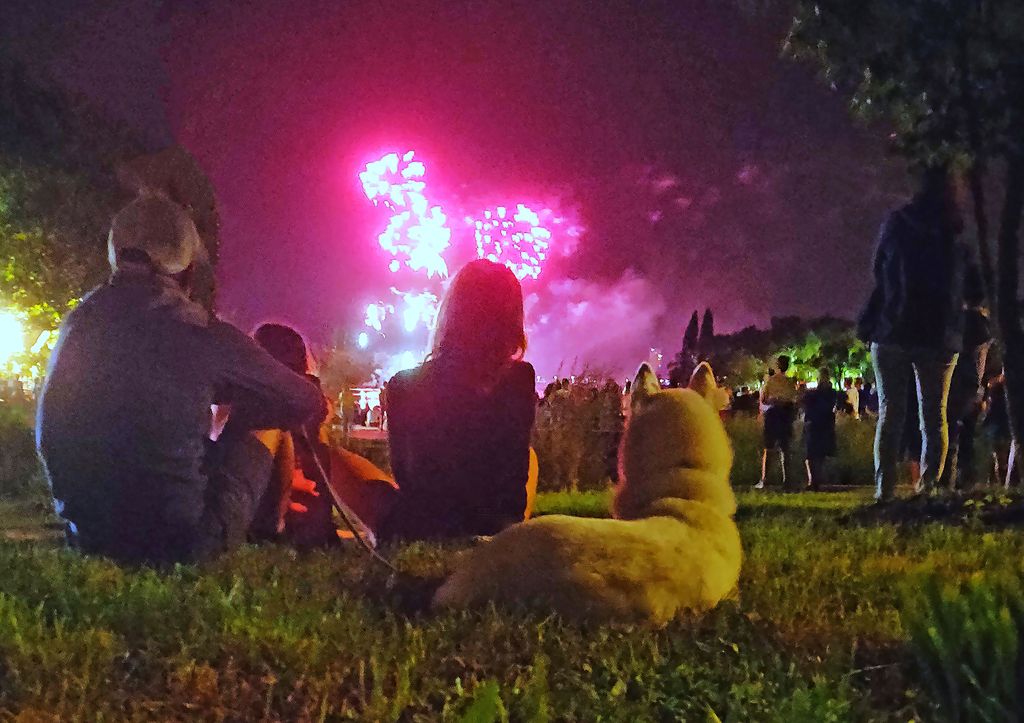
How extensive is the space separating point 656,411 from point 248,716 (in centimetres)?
197

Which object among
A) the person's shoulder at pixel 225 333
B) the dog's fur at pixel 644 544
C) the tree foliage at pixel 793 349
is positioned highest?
the tree foliage at pixel 793 349

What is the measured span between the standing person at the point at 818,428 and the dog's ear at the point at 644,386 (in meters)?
7.74

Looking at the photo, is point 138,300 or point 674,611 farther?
point 138,300

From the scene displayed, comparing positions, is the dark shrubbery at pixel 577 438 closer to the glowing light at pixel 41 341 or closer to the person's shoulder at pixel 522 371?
the person's shoulder at pixel 522 371

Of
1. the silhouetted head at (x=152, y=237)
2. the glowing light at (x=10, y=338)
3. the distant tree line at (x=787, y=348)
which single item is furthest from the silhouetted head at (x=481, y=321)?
the distant tree line at (x=787, y=348)

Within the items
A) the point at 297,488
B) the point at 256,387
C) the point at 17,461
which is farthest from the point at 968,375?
the point at 17,461

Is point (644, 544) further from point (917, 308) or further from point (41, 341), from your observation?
point (41, 341)

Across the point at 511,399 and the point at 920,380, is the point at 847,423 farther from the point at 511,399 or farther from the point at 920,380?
the point at 511,399

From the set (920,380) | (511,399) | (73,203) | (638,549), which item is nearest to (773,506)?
(920,380)

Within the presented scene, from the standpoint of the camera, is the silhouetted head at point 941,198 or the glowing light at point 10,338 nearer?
the silhouetted head at point 941,198

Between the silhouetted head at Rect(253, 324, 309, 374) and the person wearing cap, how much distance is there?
2.36 ft

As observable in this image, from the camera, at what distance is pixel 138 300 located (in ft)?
11.7

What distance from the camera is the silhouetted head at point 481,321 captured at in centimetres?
434

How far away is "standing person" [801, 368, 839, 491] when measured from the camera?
35.9 ft
